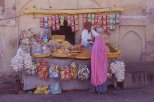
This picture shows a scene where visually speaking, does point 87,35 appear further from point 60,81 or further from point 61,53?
point 60,81

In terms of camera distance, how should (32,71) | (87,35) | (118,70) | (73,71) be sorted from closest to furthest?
(32,71) < (73,71) < (118,70) < (87,35)

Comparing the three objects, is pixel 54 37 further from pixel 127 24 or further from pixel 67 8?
pixel 127 24

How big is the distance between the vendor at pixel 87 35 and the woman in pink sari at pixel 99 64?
1.30 feet

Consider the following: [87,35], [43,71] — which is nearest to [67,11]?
[87,35]

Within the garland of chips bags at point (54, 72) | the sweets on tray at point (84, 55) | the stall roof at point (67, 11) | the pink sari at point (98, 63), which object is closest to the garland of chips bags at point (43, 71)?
the garland of chips bags at point (54, 72)

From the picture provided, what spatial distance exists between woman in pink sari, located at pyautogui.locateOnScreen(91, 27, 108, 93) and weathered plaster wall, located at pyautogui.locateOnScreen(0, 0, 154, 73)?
4.72 ft

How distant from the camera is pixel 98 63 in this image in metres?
12.4

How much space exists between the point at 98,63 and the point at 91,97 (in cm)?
86

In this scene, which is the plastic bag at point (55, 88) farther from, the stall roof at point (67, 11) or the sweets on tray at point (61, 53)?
the stall roof at point (67, 11)

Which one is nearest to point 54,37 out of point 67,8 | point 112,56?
point 67,8

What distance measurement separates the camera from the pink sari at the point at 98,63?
40.6ft

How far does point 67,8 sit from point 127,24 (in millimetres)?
1667

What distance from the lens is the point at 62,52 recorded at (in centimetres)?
1255

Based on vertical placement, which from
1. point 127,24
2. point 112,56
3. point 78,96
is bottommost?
point 78,96
